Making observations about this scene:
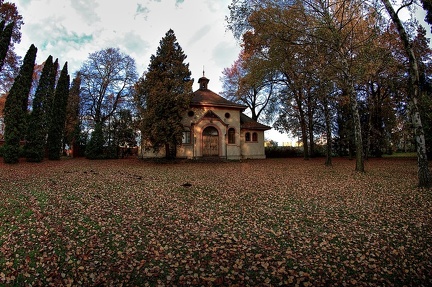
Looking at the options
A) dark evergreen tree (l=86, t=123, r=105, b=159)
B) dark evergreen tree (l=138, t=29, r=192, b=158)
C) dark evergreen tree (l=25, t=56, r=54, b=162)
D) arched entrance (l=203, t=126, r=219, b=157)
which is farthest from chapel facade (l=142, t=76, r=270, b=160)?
dark evergreen tree (l=25, t=56, r=54, b=162)

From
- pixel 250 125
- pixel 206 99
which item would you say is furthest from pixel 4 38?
pixel 250 125

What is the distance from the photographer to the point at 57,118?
23750 millimetres

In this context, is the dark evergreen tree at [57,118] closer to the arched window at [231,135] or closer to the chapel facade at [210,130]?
the chapel facade at [210,130]

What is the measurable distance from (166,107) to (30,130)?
11596 mm

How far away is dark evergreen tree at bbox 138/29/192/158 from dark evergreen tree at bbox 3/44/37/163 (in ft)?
28.5

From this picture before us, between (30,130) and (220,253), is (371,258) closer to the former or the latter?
(220,253)

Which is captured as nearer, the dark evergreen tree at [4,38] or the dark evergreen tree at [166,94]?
the dark evergreen tree at [4,38]

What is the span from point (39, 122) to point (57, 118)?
127 inches

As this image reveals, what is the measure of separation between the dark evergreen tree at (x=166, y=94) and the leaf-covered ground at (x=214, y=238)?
11.4 meters

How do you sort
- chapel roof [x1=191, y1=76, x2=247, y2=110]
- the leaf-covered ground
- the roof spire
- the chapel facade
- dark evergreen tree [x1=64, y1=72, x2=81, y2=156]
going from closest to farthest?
1. the leaf-covered ground
2. the chapel facade
3. chapel roof [x1=191, y1=76, x2=247, y2=110]
4. dark evergreen tree [x1=64, y1=72, x2=81, y2=156]
5. the roof spire

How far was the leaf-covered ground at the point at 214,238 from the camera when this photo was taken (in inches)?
145

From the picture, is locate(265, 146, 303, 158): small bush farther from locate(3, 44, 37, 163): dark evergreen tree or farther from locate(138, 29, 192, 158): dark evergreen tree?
locate(3, 44, 37, 163): dark evergreen tree

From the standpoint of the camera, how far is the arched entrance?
25109 mm

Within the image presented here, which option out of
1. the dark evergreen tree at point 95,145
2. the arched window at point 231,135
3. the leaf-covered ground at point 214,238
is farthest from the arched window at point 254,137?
the leaf-covered ground at point 214,238
